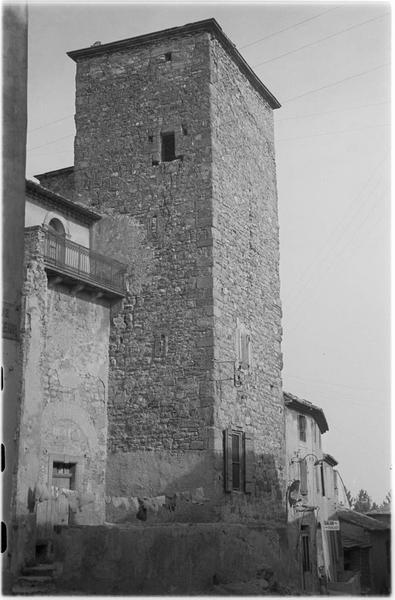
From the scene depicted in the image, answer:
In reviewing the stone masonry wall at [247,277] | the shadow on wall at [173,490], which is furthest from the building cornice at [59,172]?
Answer: the shadow on wall at [173,490]

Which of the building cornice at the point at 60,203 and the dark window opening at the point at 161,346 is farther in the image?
the dark window opening at the point at 161,346

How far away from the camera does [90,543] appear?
13.8 m

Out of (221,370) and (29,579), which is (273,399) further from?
(29,579)

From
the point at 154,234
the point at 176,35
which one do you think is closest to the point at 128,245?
the point at 154,234

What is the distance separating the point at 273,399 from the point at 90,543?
7.15 m

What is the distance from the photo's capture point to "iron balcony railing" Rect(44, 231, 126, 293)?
15.9 m

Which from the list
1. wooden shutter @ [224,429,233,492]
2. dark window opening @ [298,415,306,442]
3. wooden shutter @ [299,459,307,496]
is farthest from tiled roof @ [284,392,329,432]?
wooden shutter @ [224,429,233,492]

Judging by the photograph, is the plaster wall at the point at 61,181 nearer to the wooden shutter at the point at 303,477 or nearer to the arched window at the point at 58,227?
the arched window at the point at 58,227

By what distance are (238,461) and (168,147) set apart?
755cm

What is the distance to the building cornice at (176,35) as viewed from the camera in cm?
1806

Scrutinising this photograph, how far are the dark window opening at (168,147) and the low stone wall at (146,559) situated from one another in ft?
28.2

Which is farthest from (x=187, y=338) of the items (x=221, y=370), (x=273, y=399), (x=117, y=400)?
(x=273, y=399)

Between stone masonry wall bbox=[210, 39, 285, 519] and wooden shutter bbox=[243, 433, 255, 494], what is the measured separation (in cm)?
18

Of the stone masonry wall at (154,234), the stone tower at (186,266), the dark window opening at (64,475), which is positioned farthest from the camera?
the stone masonry wall at (154,234)
